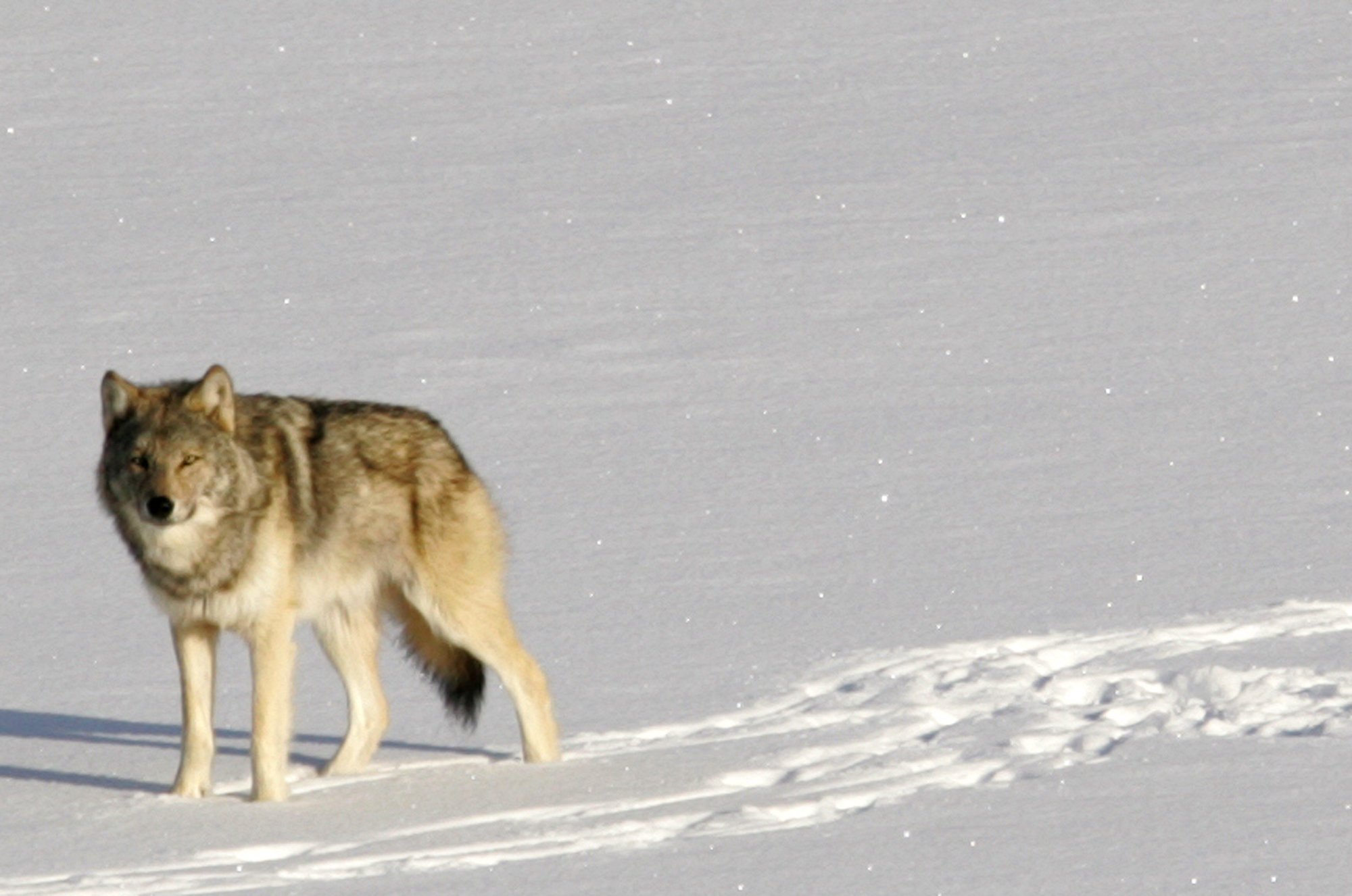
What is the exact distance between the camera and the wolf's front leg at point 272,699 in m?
5.88

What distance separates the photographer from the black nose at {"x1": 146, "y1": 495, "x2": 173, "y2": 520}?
573cm

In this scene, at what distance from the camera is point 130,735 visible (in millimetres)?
6660

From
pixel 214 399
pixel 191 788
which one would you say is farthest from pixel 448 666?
pixel 214 399

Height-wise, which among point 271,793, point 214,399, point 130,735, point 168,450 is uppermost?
point 214,399

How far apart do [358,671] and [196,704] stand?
0.66m

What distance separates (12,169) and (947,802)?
46.7 feet

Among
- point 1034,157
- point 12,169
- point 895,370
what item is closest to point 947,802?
point 895,370

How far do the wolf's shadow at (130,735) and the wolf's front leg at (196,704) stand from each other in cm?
58

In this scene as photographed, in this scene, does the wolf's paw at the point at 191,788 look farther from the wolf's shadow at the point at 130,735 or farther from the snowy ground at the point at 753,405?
the wolf's shadow at the point at 130,735

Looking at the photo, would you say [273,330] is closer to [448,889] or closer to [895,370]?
[895,370]

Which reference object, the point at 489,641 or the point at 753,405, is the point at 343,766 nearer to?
the point at 489,641

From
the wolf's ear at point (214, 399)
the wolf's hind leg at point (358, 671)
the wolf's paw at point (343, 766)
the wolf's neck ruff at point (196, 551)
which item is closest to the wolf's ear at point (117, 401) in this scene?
the wolf's ear at point (214, 399)

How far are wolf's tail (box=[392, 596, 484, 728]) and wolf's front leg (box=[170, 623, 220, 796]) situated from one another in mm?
699

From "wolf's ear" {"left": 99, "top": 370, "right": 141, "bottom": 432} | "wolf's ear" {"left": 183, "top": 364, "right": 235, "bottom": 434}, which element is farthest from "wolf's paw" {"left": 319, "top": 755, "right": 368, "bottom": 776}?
"wolf's ear" {"left": 99, "top": 370, "right": 141, "bottom": 432}
